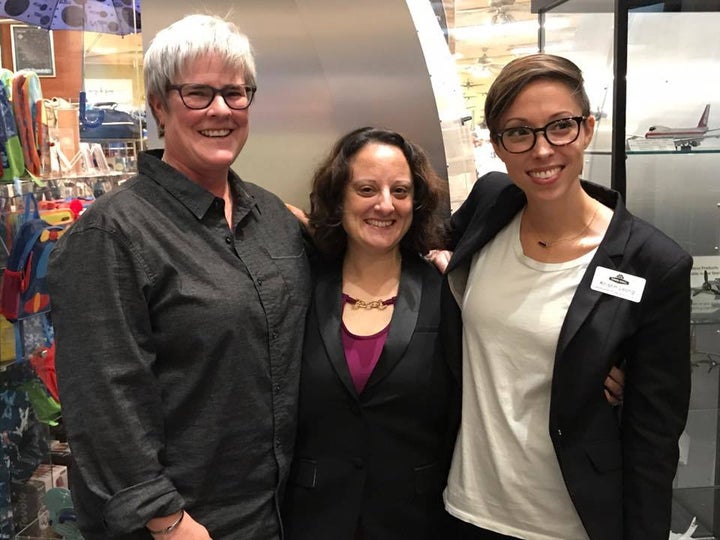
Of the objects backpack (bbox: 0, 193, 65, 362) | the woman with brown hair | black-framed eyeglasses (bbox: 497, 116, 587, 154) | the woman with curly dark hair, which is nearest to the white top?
the woman with brown hair

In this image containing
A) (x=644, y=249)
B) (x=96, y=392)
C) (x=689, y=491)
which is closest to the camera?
(x=96, y=392)

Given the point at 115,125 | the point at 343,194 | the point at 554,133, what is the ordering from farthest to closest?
the point at 115,125
the point at 343,194
the point at 554,133

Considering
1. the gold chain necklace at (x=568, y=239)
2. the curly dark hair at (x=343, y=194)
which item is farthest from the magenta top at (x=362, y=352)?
the gold chain necklace at (x=568, y=239)

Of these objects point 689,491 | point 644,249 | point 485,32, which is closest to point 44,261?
point 644,249

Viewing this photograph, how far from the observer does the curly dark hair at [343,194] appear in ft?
5.23

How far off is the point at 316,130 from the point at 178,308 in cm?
75

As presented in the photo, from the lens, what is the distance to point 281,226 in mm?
1494

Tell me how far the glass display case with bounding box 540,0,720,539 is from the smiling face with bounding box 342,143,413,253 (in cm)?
67

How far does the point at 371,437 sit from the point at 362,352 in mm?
191

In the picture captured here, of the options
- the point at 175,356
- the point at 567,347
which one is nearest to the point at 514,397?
the point at 567,347

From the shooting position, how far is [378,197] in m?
1.54

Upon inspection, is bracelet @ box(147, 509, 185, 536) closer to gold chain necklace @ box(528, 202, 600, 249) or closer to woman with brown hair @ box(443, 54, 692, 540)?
woman with brown hair @ box(443, 54, 692, 540)

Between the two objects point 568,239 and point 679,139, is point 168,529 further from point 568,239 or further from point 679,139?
point 679,139

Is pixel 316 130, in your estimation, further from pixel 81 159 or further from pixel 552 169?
pixel 81 159
